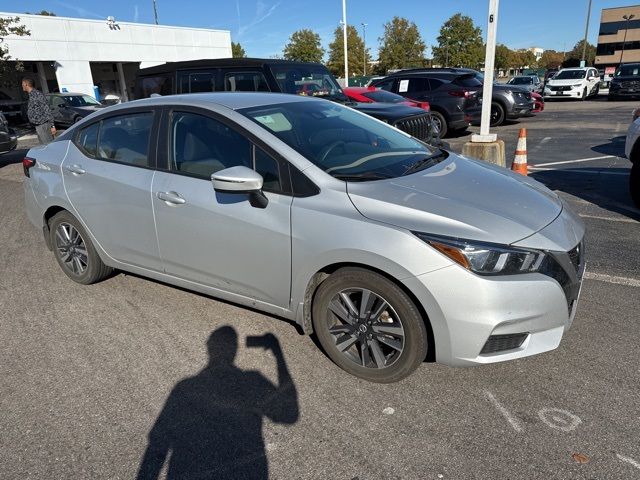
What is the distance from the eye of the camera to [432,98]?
44.0ft

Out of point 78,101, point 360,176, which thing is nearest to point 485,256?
point 360,176

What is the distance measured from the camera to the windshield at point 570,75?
2464cm

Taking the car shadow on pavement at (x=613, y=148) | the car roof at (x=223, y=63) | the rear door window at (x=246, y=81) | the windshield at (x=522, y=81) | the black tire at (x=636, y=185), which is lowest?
the car shadow on pavement at (x=613, y=148)

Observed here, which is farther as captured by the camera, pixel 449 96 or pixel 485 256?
pixel 449 96

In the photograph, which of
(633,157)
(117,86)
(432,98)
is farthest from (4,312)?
(117,86)

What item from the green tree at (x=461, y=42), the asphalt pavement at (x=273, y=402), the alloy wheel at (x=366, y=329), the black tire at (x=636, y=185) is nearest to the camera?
the asphalt pavement at (x=273, y=402)

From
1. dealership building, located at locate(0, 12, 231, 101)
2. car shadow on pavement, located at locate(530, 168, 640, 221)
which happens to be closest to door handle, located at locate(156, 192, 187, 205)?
car shadow on pavement, located at locate(530, 168, 640, 221)

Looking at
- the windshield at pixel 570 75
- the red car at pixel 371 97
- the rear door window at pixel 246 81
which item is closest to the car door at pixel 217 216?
the rear door window at pixel 246 81

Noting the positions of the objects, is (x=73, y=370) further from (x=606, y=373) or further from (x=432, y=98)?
(x=432, y=98)

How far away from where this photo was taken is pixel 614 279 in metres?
4.07

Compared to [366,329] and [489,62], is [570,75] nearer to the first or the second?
[489,62]

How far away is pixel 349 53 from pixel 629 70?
153ft

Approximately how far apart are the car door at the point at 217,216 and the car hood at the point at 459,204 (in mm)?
557

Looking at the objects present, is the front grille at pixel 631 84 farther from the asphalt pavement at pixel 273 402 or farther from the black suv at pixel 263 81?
the asphalt pavement at pixel 273 402
